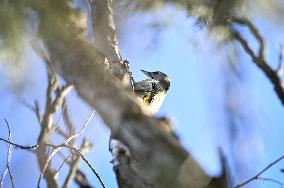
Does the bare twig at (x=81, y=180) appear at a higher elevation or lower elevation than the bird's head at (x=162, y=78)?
lower

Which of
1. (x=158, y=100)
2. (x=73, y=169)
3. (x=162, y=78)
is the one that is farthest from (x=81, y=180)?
(x=162, y=78)

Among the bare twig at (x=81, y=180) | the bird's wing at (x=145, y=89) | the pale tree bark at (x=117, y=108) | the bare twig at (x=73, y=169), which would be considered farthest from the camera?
the bare twig at (x=73, y=169)

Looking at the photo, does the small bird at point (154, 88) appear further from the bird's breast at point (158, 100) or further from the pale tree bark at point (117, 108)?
→ the pale tree bark at point (117, 108)

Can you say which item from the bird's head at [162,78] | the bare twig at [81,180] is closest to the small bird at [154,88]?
the bird's head at [162,78]

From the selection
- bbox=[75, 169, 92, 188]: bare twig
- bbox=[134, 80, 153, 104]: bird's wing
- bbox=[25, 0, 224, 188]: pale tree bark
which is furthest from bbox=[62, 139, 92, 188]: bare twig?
bbox=[25, 0, 224, 188]: pale tree bark

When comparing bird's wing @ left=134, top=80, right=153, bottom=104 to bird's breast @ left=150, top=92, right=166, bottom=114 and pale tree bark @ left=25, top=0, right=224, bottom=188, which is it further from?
pale tree bark @ left=25, top=0, right=224, bottom=188

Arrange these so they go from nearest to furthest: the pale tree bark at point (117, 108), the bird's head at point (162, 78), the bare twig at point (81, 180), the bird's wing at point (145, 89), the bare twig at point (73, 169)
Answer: the pale tree bark at point (117, 108) → the bare twig at point (81, 180) → the bird's wing at point (145, 89) → the bird's head at point (162, 78) → the bare twig at point (73, 169)

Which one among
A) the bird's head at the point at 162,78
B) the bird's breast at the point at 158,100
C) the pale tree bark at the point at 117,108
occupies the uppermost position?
the bird's head at the point at 162,78

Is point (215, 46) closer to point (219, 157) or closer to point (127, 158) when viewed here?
point (127, 158)

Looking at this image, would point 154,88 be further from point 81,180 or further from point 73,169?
point 73,169
